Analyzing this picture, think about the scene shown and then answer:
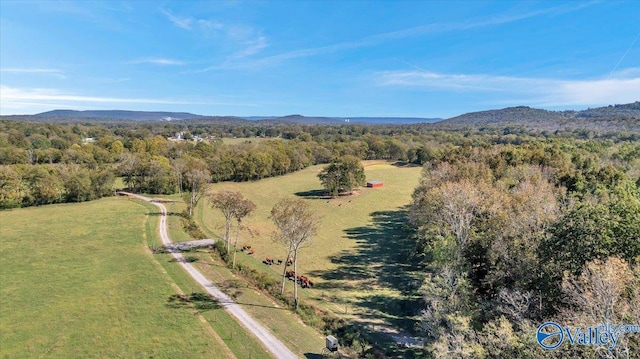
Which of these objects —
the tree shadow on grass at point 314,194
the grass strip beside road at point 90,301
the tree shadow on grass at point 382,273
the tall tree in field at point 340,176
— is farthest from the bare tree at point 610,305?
the tree shadow on grass at point 314,194

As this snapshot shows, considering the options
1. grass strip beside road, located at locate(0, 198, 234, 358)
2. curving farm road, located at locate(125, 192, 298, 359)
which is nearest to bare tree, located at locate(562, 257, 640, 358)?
curving farm road, located at locate(125, 192, 298, 359)

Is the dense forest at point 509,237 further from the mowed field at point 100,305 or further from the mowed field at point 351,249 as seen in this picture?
the mowed field at point 100,305

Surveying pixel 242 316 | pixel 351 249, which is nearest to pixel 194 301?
pixel 242 316

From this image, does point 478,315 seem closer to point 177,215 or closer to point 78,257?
point 78,257

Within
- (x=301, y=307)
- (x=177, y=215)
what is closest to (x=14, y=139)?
(x=177, y=215)

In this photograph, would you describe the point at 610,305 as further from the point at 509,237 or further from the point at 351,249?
the point at 351,249

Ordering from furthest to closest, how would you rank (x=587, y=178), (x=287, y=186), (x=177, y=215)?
(x=287, y=186) < (x=177, y=215) < (x=587, y=178)
